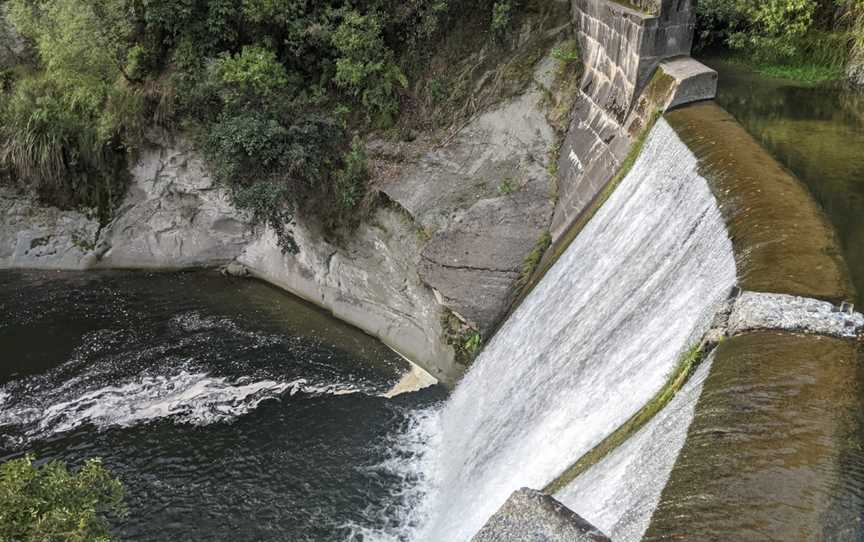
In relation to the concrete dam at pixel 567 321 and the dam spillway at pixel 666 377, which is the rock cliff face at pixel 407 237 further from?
the dam spillway at pixel 666 377

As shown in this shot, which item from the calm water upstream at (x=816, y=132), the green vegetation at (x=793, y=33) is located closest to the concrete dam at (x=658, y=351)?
the calm water upstream at (x=816, y=132)

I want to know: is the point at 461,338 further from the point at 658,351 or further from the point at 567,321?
the point at 658,351

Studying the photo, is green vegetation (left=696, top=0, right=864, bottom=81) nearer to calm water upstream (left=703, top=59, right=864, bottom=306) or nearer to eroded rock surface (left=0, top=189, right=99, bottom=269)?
calm water upstream (left=703, top=59, right=864, bottom=306)

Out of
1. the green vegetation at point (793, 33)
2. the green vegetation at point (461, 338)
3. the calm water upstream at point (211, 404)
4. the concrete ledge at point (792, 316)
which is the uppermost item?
the green vegetation at point (793, 33)

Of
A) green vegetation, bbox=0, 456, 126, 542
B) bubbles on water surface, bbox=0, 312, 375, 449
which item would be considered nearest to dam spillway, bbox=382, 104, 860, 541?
bubbles on water surface, bbox=0, 312, 375, 449

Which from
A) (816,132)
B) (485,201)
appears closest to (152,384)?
(485,201)
